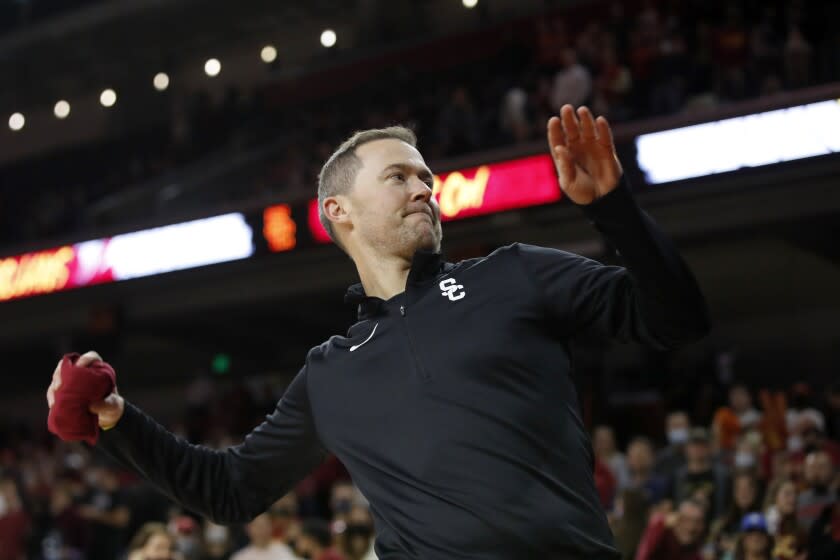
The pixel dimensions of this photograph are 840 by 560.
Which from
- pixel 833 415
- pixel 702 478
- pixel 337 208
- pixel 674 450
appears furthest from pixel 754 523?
pixel 337 208

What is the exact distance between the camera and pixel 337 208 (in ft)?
9.11

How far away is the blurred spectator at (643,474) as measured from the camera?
789 cm

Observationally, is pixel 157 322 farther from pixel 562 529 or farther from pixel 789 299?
pixel 562 529

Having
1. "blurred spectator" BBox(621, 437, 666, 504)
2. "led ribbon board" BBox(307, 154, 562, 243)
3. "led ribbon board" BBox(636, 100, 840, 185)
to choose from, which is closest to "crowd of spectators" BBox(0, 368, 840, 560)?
"blurred spectator" BBox(621, 437, 666, 504)

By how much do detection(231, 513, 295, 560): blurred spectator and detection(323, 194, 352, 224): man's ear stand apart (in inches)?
196

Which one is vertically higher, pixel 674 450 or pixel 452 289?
pixel 452 289

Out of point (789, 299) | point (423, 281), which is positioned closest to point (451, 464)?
point (423, 281)

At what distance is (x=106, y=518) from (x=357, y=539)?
323 cm

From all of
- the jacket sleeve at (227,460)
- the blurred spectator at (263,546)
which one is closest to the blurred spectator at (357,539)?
the blurred spectator at (263,546)

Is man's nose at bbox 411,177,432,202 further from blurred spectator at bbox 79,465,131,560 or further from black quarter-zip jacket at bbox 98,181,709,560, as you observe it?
blurred spectator at bbox 79,465,131,560

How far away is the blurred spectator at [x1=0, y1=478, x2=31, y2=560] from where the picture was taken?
382 inches

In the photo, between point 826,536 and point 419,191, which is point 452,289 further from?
point 826,536

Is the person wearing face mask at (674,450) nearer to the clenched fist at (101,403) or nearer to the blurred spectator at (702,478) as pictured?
the blurred spectator at (702,478)

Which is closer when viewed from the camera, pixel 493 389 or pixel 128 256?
pixel 493 389
